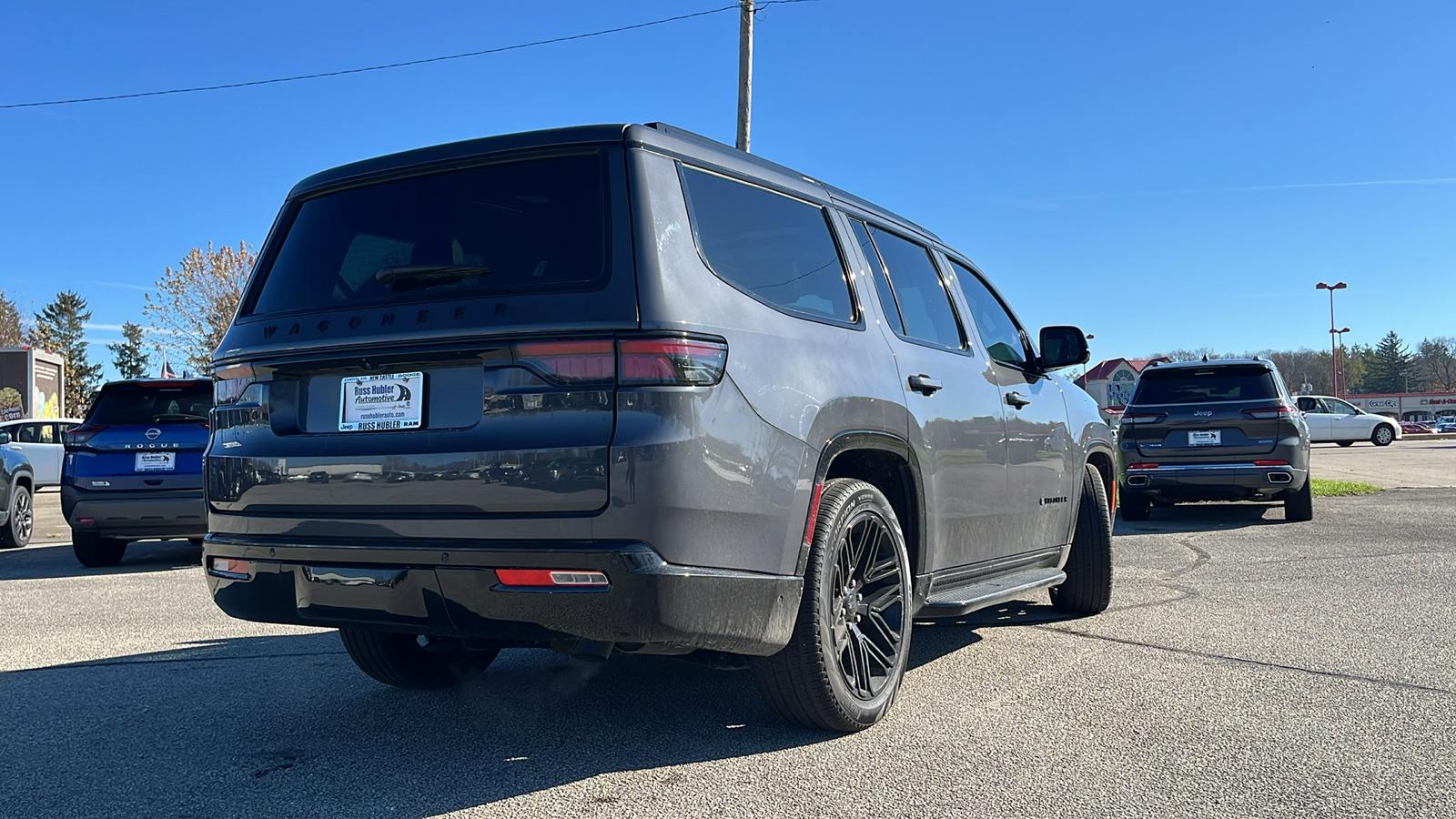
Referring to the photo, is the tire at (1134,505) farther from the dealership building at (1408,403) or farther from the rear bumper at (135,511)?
the dealership building at (1408,403)

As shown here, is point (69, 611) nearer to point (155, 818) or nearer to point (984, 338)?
point (155, 818)

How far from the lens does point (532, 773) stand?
3459 mm

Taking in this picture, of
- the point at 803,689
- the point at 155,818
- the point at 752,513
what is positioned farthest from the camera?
the point at 803,689

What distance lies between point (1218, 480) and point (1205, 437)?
0.44 m

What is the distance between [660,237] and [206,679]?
3006 mm

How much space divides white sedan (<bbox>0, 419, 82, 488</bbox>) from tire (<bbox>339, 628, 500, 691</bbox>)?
722 inches

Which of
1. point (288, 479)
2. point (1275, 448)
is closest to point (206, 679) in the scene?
point (288, 479)

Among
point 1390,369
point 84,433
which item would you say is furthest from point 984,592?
point 1390,369

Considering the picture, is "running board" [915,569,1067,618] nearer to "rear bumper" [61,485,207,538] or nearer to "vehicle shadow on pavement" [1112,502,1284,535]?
"vehicle shadow on pavement" [1112,502,1284,535]

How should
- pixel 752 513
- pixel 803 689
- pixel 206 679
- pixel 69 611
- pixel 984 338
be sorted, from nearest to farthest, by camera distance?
pixel 752 513, pixel 803 689, pixel 206 679, pixel 984 338, pixel 69 611

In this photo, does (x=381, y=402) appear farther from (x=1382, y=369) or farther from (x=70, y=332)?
(x=1382, y=369)

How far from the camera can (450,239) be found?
3.52m

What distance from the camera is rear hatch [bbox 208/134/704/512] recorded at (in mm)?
3135

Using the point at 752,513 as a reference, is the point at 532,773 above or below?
below
